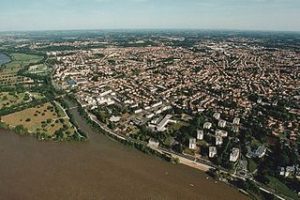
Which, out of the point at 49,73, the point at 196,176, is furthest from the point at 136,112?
the point at 49,73

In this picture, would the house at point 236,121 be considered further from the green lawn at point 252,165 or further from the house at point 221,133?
the green lawn at point 252,165

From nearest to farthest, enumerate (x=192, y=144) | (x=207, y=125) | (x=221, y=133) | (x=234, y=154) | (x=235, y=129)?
(x=234, y=154)
(x=192, y=144)
(x=221, y=133)
(x=235, y=129)
(x=207, y=125)

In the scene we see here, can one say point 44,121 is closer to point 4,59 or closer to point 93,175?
point 93,175

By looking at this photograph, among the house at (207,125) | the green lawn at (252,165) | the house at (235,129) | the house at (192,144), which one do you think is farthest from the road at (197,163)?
the house at (235,129)

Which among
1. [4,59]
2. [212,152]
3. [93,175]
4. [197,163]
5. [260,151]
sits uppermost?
[212,152]

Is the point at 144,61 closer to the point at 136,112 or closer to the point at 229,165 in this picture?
the point at 136,112

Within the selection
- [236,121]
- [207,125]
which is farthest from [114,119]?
[236,121]

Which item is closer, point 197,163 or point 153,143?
point 197,163

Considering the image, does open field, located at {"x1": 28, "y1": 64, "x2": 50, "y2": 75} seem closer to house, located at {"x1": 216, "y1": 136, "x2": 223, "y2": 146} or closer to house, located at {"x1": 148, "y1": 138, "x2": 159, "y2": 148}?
house, located at {"x1": 148, "y1": 138, "x2": 159, "y2": 148}
